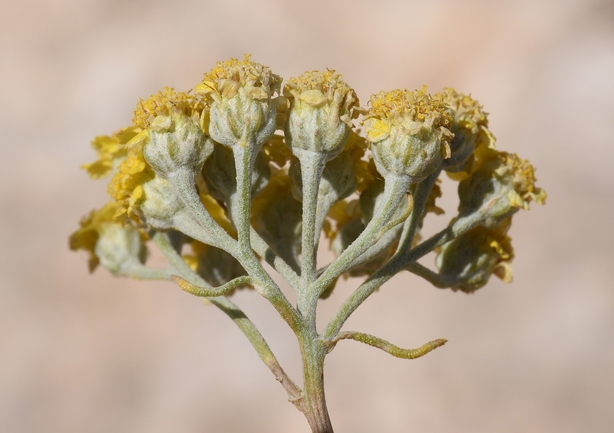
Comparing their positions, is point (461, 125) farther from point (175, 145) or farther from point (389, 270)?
point (175, 145)

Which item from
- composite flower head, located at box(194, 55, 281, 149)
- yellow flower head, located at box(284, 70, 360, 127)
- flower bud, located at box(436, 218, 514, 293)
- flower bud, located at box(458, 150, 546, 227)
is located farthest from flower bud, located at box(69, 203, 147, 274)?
flower bud, located at box(458, 150, 546, 227)

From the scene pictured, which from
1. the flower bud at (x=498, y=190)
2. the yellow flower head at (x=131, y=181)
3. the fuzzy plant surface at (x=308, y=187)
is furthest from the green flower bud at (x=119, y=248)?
the flower bud at (x=498, y=190)

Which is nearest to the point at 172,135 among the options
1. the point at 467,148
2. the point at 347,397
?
the point at 467,148

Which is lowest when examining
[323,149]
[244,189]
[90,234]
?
[244,189]

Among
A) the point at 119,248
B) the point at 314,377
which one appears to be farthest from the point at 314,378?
the point at 119,248

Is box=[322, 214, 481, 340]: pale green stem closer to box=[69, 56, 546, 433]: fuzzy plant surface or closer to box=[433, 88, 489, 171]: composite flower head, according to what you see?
box=[69, 56, 546, 433]: fuzzy plant surface
